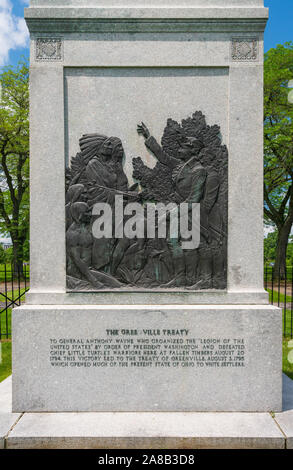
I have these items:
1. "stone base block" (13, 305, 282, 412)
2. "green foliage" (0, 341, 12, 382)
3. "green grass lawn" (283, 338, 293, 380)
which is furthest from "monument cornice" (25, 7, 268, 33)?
"green foliage" (0, 341, 12, 382)

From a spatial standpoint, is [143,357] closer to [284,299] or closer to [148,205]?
[148,205]

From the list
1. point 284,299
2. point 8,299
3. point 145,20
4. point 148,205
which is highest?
point 145,20

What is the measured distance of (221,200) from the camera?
16.9ft

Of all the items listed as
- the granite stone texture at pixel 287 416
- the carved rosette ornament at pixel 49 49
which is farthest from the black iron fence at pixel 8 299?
the granite stone texture at pixel 287 416

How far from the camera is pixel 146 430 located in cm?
439

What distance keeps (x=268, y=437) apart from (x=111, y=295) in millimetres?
2660

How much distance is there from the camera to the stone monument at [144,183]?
4965mm

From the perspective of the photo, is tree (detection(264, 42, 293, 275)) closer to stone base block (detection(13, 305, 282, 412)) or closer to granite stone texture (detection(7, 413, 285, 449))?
stone base block (detection(13, 305, 282, 412))

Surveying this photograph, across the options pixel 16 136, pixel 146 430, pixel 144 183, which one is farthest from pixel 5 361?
pixel 16 136

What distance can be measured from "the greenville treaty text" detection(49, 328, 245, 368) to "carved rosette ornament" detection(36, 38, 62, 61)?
4.02 m

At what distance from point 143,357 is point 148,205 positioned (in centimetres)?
217

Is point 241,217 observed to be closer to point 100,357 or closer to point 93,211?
point 93,211

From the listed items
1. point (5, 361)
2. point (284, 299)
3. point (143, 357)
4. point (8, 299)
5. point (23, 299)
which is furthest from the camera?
point (23, 299)

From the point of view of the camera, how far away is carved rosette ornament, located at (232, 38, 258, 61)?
508cm
